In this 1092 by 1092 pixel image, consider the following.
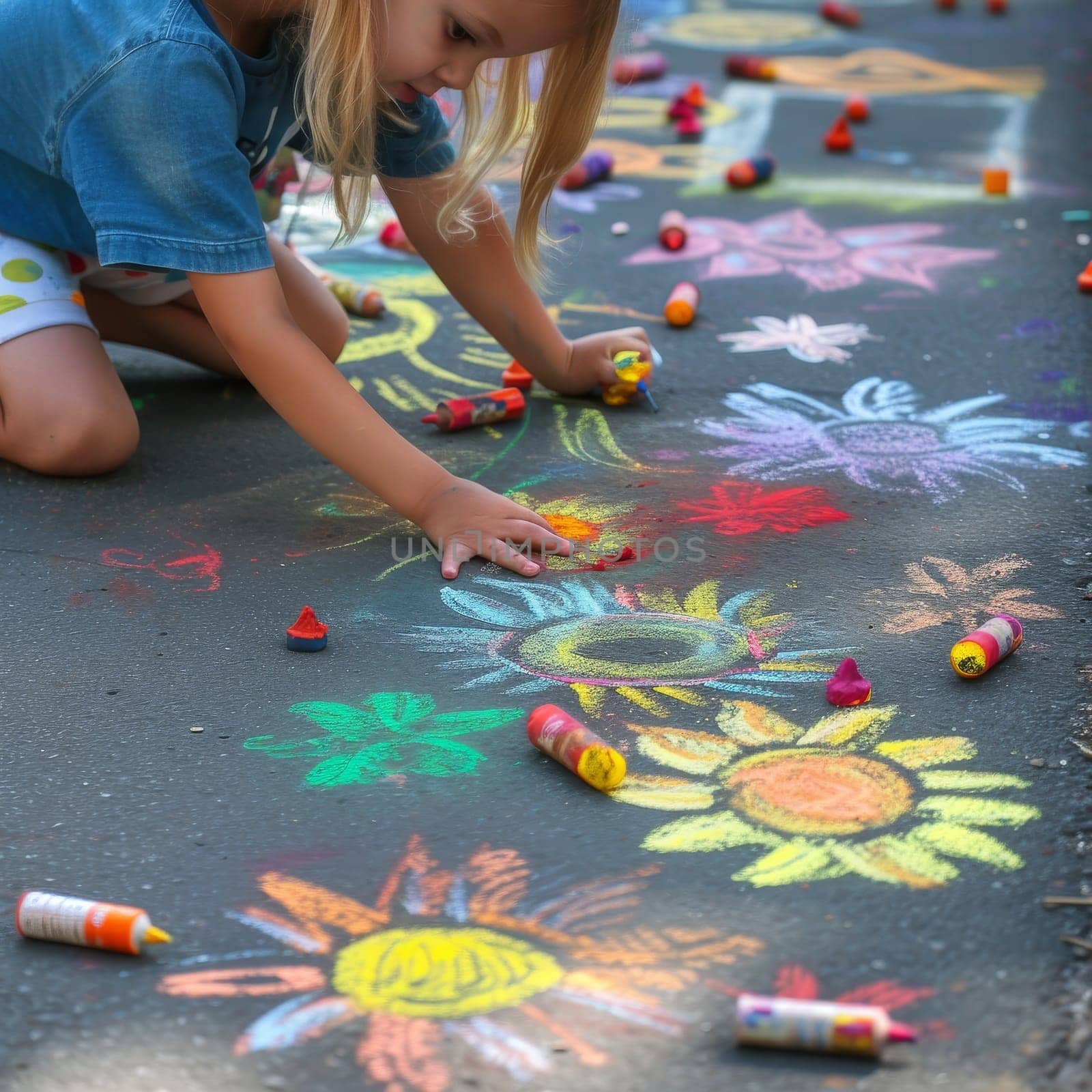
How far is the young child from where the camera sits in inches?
59.6

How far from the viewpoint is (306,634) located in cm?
143

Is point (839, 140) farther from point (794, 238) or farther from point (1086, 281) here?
point (1086, 281)

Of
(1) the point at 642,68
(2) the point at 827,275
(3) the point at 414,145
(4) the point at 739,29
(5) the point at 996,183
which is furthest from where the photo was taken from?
(4) the point at 739,29

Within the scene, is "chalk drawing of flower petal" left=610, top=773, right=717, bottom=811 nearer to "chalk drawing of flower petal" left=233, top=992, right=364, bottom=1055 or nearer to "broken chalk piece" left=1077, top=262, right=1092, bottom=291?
"chalk drawing of flower petal" left=233, top=992, right=364, bottom=1055

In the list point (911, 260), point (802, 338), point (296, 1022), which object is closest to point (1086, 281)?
point (911, 260)

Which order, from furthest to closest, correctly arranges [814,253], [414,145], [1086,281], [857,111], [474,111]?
[857,111], [814,253], [1086,281], [414,145], [474,111]

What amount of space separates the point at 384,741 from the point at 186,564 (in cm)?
45

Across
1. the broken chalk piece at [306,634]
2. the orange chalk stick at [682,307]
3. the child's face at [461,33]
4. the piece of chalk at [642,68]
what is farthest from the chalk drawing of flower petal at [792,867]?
the piece of chalk at [642,68]

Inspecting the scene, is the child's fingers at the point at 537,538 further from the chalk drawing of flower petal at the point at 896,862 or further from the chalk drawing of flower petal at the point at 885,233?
the chalk drawing of flower petal at the point at 885,233

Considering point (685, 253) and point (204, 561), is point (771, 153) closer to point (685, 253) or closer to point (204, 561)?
point (685, 253)

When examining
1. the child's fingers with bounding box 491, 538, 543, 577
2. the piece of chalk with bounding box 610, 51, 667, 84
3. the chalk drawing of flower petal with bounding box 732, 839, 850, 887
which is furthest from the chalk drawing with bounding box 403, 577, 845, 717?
the piece of chalk with bounding box 610, 51, 667, 84

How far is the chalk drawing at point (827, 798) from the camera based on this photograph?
1111 millimetres

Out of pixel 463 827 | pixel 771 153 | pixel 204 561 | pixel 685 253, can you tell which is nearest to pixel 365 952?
pixel 463 827

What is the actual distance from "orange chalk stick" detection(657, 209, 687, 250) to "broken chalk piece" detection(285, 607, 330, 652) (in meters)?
1.49
